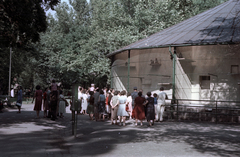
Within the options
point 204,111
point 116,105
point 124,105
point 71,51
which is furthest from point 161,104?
point 71,51

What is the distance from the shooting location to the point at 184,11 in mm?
42969

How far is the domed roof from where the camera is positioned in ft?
63.8

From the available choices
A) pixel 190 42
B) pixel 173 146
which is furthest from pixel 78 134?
pixel 190 42

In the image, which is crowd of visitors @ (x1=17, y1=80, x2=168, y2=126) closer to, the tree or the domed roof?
the domed roof

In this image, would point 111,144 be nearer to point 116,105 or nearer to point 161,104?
point 116,105

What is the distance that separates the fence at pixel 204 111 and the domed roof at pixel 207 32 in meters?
3.39

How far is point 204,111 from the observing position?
59.4ft

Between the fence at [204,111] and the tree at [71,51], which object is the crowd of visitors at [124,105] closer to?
the fence at [204,111]

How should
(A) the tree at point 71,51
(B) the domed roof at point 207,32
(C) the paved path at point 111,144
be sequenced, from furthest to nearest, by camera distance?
(A) the tree at point 71,51, (B) the domed roof at point 207,32, (C) the paved path at point 111,144

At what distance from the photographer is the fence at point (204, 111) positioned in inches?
674

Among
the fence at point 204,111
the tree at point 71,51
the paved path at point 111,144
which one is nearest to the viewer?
the paved path at point 111,144

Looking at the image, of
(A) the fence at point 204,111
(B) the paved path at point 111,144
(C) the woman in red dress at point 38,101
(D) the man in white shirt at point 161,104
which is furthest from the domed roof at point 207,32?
(B) the paved path at point 111,144

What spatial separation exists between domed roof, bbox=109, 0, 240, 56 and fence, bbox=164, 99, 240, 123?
3390 millimetres

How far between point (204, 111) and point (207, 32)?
221 inches
